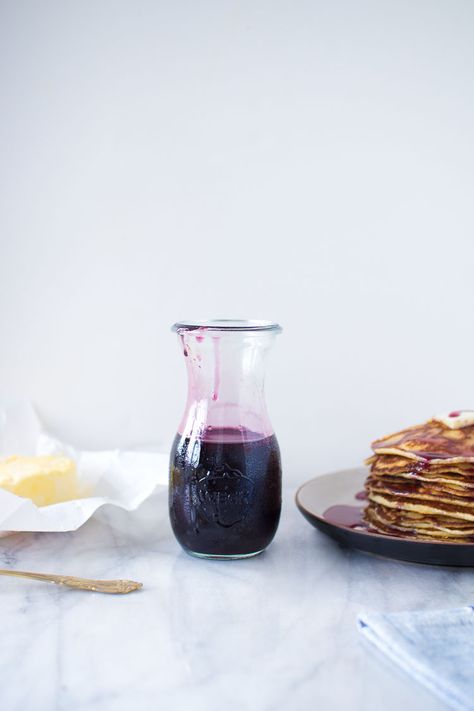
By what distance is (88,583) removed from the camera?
3.31 feet

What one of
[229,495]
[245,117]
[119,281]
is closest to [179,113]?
[245,117]

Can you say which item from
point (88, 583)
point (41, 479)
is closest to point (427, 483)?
point (88, 583)

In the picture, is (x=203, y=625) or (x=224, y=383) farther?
(x=224, y=383)

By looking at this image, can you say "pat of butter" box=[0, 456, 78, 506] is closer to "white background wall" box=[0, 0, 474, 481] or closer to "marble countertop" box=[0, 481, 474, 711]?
"marble countertop" box=[0, 481, 474, 711]

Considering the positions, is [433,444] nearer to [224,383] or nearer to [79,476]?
[224,383]

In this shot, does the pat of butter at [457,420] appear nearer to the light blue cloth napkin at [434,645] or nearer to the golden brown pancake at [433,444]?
the golden brown pancake at [433,444]

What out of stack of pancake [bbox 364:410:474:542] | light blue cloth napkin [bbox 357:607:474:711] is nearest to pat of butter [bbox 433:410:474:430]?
stack of pancake [bbox 364:410:474:542]

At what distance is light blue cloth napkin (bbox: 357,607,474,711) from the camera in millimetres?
732

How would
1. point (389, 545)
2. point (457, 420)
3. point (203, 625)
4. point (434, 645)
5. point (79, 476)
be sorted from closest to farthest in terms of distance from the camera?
point (434, 645), point (203, 625), point (389, 545), point (457, 420), point (79, 476)

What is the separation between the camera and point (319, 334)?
1528mm

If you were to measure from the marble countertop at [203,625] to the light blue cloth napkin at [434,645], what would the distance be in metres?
0.02

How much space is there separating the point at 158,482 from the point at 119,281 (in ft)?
1.34

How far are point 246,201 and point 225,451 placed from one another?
591mm

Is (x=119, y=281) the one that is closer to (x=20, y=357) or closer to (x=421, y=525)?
(x=20, y=357)
